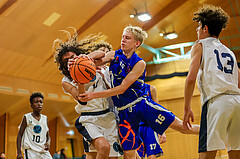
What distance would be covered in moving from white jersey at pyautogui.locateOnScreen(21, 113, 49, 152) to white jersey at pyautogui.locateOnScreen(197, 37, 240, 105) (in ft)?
12.2

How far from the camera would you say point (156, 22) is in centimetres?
1313

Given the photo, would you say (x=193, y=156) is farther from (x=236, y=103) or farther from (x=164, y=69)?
(x=236, y=103)

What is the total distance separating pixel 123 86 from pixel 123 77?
273mm

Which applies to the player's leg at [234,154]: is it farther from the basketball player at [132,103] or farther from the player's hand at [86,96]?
the player's hand at [86,96]

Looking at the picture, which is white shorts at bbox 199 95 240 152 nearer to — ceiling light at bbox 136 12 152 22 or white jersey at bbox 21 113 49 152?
white jersey at bbox 21 113 49 152

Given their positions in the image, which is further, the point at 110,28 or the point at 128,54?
the point at 110,28

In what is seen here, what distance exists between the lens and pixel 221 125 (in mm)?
2453

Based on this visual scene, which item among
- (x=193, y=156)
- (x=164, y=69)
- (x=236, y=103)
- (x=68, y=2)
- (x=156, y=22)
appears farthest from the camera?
(x=156, y=22)

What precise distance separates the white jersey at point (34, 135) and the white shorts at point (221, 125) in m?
3.71

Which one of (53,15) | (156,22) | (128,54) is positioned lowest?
(128,54)

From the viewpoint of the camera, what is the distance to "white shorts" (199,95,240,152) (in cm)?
244

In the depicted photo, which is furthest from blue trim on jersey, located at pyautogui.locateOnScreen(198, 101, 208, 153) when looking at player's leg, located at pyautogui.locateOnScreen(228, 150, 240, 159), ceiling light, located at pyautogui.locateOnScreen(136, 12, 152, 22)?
ceiling light, located at pyautogui.locateOnScreen(136, 12, 152, 22)

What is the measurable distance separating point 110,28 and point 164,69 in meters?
2.81

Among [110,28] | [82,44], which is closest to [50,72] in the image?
[110,28]
